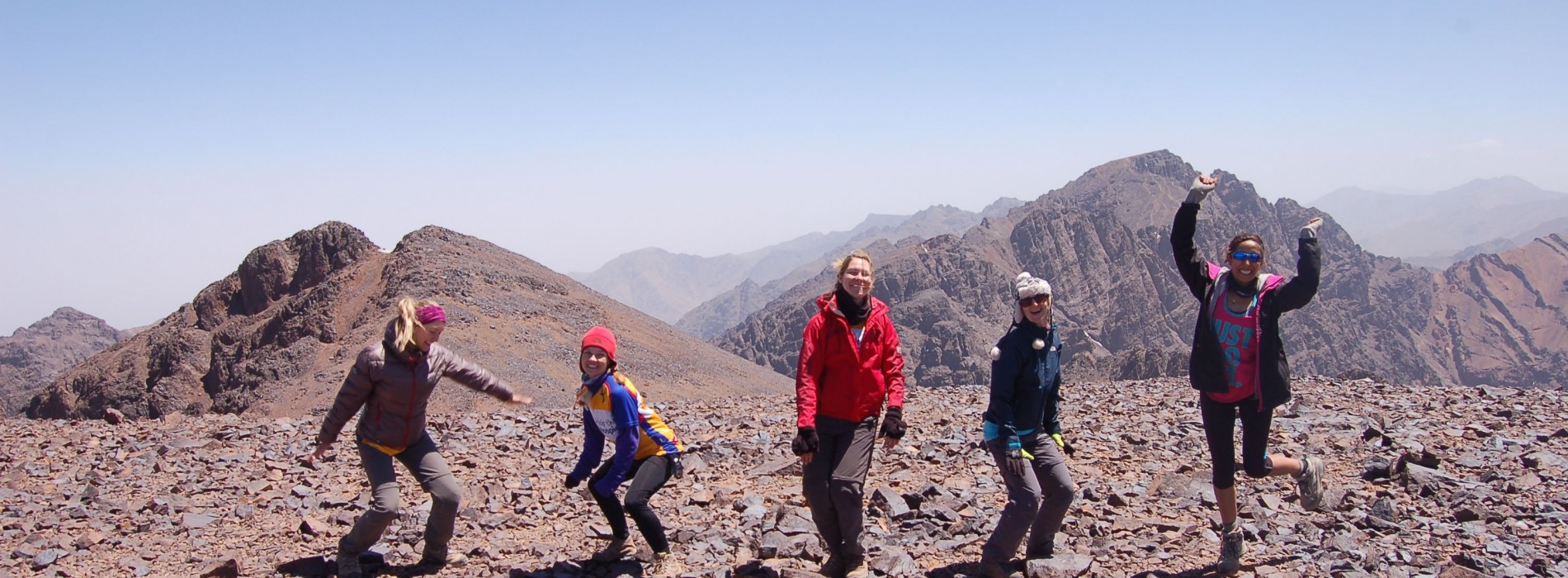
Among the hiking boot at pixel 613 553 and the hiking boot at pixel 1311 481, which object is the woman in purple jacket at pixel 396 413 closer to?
the hiking boot at pixel 613 553

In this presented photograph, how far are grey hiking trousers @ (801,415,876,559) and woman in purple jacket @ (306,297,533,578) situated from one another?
2.28 m

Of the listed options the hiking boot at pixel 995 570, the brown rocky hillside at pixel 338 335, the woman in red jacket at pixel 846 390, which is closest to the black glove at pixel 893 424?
the woman in red jacket at pixel 846 390

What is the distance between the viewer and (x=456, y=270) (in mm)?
37688

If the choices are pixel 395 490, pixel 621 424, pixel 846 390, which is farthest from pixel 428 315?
Answer: pixel 846 390

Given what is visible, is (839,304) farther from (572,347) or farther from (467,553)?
(572,347)

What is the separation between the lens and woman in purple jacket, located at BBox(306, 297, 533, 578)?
6.23 meters

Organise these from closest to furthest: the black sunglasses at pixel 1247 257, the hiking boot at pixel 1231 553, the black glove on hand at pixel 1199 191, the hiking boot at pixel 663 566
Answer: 1. the black sunglasses at pixel 1247 257
2. the black glove on hand at pixel 1199 191
3. the hiking boot at pixel 1231 553
4. the hiking boot at pixel 663 566

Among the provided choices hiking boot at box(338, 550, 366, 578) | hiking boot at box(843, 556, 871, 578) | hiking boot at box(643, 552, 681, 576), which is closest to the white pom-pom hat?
hiking boot at box(843, 556, 871, 578)

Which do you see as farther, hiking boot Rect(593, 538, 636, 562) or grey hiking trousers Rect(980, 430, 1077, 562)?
hiking boot Rect(593, 538, 636, 562)

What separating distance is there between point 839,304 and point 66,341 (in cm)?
9689

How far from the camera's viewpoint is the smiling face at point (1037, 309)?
589 centimetres

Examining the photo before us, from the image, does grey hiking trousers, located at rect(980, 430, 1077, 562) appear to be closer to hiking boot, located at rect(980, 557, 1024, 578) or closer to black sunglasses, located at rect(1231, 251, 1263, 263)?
hiking boot, located at rect(980, 557, 1024, 578)

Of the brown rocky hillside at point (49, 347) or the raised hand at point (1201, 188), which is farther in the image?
the brown rocky hillside at point (49, 347)

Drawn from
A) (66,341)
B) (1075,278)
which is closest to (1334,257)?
(1075,278)
